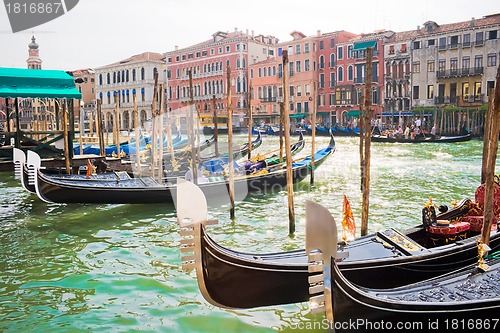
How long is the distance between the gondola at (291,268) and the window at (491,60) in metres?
19.0

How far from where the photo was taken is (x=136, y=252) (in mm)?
4406

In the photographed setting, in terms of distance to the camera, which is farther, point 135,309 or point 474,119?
point 474,119

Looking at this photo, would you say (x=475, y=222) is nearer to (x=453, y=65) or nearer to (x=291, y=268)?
(x=291, y=268)

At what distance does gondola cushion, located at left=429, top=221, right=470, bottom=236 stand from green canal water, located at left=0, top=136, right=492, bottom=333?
39.6 inches

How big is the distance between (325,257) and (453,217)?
1.88 m

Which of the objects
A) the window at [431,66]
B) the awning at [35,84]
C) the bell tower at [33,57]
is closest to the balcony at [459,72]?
the window at [431,66]

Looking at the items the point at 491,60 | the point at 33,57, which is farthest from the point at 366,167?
the point at 33,57

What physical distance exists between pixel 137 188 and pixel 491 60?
1808 cm

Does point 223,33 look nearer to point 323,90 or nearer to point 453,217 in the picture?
point 323,90

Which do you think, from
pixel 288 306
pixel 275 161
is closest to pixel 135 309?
pixel 288 306

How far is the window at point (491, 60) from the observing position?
19.2 m

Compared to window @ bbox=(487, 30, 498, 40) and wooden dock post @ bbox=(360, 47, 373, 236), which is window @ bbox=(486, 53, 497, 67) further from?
wooden dock post @ bbox=(360, 47, 373, 236)

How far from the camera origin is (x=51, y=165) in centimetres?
820

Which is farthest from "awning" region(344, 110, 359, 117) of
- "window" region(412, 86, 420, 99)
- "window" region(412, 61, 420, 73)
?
"window" region(412, 61, 420, 73)
